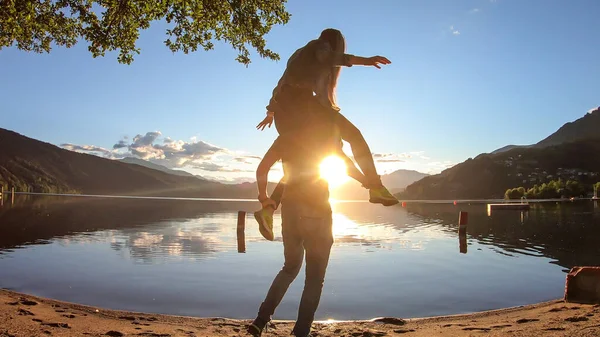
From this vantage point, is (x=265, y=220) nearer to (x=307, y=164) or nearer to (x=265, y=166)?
(x=265, y=166)

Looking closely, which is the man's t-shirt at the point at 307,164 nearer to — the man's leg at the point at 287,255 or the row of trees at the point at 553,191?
the man's leg at the point at 287,255

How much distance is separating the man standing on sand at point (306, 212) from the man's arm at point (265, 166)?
0.25 feet

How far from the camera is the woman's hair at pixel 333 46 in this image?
5426mm

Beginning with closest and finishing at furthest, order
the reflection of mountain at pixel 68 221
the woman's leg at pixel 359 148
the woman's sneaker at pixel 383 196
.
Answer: the woman's sneaker at pixel 383 196 → the woman's leg at pixel 359 148 → the reflection of mountain at pixel 68 221

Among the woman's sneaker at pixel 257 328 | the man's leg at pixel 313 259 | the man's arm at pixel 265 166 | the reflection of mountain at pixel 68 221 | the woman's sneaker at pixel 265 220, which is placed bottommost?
the reflection of mountain at pixel 68 221

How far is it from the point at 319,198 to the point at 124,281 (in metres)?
14.7

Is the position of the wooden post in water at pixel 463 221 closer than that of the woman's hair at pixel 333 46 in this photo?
No

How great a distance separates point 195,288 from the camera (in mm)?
15914

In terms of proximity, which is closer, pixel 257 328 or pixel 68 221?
pixel 257 328

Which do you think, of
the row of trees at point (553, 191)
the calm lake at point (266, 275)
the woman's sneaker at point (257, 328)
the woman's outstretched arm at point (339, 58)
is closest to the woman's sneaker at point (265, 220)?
the woman's sneaker at point (257, 328)

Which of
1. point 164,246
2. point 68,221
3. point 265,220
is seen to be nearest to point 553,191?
point 68,221

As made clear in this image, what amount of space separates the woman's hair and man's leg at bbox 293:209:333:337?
1588 millimetres

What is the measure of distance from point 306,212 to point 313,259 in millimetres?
616

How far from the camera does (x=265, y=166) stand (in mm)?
5508
